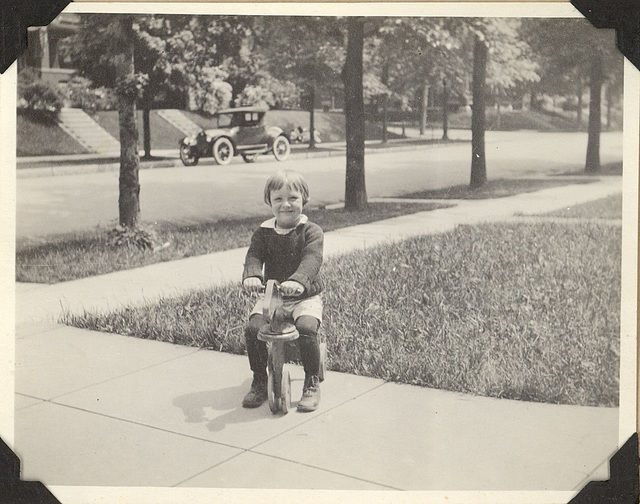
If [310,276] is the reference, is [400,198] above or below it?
above

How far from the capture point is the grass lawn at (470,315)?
4.23 meters

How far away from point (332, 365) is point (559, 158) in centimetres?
211

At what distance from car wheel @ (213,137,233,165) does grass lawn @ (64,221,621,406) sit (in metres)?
0.94

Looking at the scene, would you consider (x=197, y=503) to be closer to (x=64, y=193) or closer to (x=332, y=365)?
(x=332, y=365)

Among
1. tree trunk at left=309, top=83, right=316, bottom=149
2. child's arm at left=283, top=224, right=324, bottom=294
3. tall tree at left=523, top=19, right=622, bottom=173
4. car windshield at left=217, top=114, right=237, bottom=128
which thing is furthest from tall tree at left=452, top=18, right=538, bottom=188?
car windshield at left=217, top=114, right=237, bottom=128

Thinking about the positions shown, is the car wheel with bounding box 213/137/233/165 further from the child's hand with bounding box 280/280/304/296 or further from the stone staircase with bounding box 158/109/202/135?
the child's hand with bounding box 280/280/304/296

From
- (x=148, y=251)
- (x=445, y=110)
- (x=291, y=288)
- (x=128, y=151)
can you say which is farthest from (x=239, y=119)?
(x=291, y=288)

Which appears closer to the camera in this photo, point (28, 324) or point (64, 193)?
point (28, 324)

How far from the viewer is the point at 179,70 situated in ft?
17.6

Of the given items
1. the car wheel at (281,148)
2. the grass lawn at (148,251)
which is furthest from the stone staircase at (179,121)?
the grass lawn at (148,251)

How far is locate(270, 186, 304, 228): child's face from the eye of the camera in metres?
4.03

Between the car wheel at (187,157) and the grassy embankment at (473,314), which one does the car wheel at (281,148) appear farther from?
the grassy embankment at (473,314)

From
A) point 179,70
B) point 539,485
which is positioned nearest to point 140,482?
point 539,485

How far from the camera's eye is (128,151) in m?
5.41
